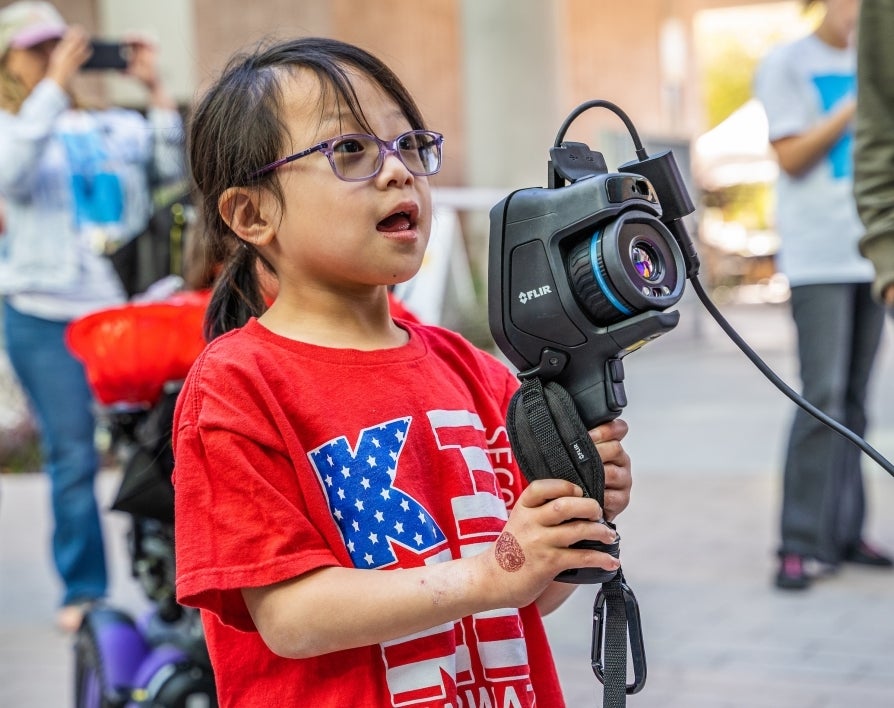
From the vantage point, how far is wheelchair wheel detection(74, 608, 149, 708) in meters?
2.86

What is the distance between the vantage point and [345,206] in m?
1.58

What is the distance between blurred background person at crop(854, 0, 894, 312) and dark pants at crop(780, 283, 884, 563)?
1.93 meters

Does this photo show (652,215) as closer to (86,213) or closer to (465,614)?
(465,614)

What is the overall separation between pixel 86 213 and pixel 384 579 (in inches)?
134

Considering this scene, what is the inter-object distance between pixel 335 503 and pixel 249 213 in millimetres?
404

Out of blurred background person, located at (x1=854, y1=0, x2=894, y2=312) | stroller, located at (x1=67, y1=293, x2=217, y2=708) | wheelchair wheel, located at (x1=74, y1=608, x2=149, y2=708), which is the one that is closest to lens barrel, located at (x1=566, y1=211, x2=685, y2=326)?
blurred background person, located at (x1=854, y1=0, x2=894, y2=312)

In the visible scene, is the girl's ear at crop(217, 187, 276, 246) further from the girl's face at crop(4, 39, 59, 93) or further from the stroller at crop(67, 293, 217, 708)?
the girl's face at crop(4, 39, 59, 93)

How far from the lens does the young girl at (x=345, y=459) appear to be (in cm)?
144

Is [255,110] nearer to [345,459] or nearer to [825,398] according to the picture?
[345,459]

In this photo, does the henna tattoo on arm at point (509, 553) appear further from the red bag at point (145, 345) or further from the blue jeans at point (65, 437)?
the blue jeans at point (65, 437)

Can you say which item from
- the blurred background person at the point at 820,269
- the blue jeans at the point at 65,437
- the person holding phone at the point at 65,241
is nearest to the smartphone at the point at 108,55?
the person holding phone at the point at 65,241

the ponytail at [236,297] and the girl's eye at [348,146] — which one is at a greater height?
the girl's eye at [348,146]

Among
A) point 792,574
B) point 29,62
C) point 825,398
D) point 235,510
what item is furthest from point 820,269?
point 235,510

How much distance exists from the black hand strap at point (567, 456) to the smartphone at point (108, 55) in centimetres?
358
